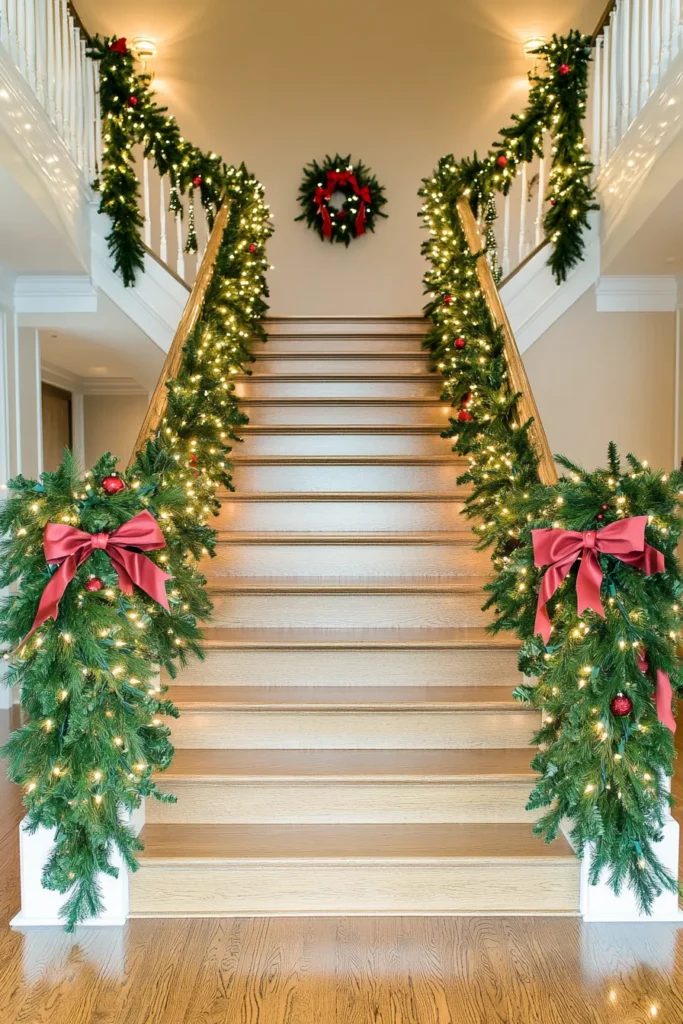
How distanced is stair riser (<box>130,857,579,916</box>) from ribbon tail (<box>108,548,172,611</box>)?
2.76ft

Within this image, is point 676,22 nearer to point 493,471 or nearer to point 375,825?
point 493,471

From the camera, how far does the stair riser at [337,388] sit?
541cm

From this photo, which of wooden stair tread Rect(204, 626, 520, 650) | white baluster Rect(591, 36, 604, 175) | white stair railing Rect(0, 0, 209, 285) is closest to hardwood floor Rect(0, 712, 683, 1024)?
wooden stair tread Rect(204, 626, 520, 650)

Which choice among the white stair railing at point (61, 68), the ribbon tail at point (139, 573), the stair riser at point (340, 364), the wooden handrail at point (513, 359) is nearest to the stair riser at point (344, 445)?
the stair riser at point (340, 364)

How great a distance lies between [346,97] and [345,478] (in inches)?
195

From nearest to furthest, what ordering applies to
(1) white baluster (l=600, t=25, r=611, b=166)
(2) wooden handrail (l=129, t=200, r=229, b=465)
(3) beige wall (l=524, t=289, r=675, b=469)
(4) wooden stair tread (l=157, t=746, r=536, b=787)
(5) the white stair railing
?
(4) wooden stair tread (l=157, t=746, r=536, b=787) → (2) wooden handrail (l=129, t=200, r=229, b=465) → (5) the white stair railing → (1) white baluster (l=600, t=25, r=611, b=166) → (3) beige wall (l=524, t=289, r=675, b=469)

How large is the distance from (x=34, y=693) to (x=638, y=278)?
465cm

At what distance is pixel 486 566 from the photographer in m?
4.18

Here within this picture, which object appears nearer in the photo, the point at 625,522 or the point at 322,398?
the point at 625,522

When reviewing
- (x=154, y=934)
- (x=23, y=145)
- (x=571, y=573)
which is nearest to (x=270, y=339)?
(x=23, y=145)

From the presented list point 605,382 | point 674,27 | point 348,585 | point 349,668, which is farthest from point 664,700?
point 605,382

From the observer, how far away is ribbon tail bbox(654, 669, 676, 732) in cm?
250

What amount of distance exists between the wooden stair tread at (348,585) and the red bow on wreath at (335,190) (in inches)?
193

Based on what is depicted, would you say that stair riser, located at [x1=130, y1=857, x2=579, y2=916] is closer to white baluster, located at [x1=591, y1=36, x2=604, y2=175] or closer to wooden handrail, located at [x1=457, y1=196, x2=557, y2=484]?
wooden handrail, located at [x1=457, y1=196, x2=557, y2=484]
